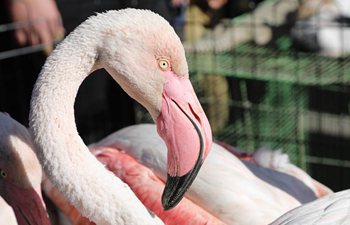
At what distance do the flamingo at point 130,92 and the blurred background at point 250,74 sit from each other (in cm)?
170

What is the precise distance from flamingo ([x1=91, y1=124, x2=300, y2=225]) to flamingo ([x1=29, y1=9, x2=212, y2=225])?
0.41 meters

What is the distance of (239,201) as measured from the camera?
2.45m

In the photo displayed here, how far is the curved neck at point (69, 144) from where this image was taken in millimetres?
2053

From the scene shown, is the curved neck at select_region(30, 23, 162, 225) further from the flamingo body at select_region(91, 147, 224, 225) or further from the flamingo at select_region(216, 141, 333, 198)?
the flamingo at select_region(216, 141, 333, 198)

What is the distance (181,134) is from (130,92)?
20 centimetres

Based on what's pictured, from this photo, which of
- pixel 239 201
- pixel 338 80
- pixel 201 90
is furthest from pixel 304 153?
pixel 239 201

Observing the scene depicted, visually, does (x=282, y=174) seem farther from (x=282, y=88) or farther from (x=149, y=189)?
(x=282, y=88)

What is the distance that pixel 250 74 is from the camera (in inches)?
162

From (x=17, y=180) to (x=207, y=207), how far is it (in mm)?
653

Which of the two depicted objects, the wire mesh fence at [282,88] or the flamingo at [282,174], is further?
the wire mesh fence at [282,88]

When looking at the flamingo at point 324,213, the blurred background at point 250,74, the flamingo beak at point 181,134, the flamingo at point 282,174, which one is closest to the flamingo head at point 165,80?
the flamingo beak at point 181,134

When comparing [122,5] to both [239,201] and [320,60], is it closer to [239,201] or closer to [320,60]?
[320,60]

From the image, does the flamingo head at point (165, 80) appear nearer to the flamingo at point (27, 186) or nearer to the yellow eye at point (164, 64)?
the yellow eye at point (164, 64)

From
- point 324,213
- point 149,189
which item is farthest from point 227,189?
point 324,213
